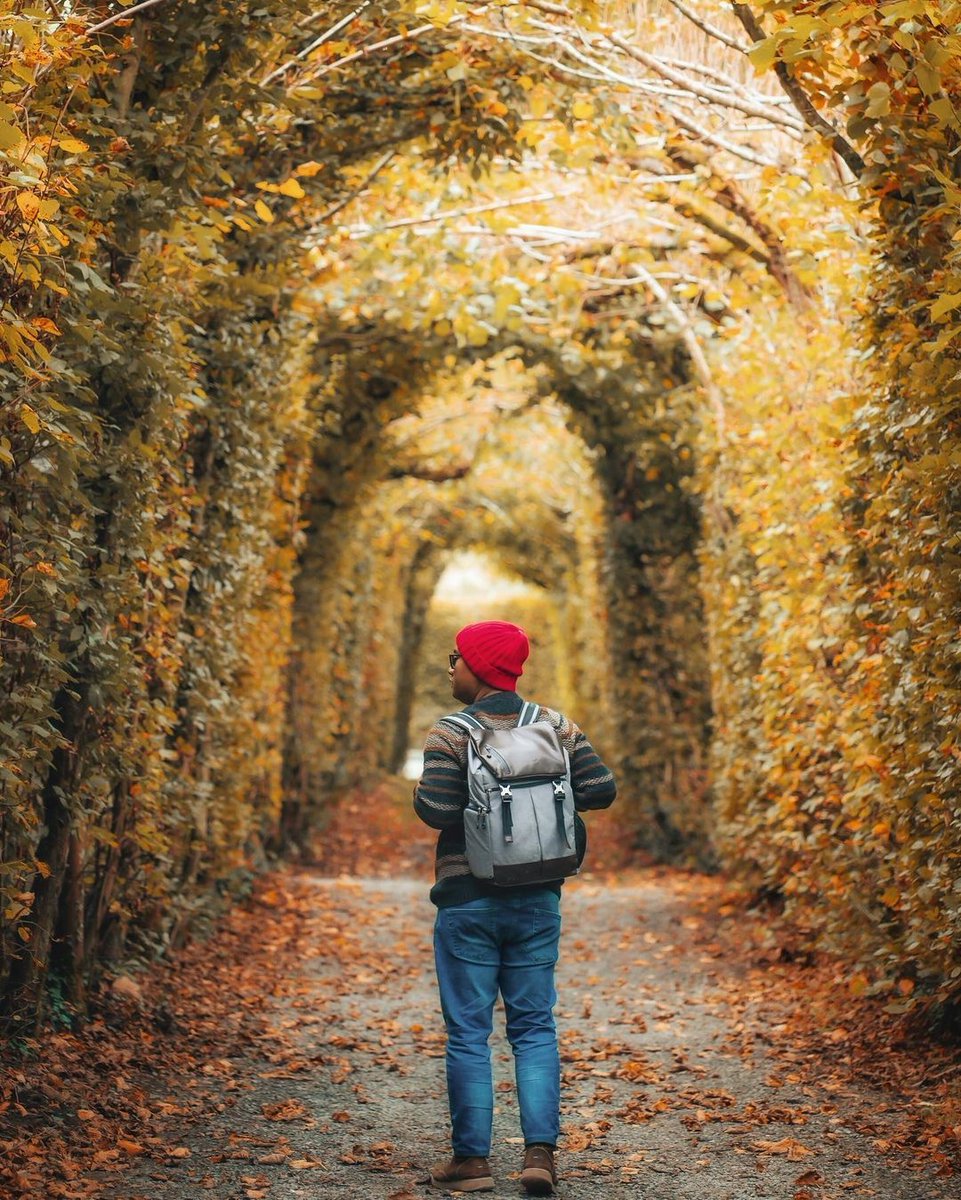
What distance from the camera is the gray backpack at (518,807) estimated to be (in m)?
3.88

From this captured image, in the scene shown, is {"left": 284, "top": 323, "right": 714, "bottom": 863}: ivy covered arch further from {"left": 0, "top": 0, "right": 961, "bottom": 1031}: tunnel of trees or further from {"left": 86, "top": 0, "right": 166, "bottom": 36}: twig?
{"left": 86, "top": 0, "right": 166, "bottom": 36}: twig

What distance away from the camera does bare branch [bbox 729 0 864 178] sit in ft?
16.9

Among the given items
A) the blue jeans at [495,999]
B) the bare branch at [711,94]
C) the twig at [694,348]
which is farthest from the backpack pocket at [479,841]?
the twig at [694,348]

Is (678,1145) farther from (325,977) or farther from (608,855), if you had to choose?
(608,855)

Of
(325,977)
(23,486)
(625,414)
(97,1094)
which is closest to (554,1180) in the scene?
(97,1094)

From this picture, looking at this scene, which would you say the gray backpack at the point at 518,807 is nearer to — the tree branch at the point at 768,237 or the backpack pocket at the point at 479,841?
the backpack pocket at the point at 479,841

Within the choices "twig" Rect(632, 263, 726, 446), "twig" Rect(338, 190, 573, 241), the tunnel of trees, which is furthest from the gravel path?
"twig" Rect(338, 190, 573, 241)

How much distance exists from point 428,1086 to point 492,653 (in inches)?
85.6

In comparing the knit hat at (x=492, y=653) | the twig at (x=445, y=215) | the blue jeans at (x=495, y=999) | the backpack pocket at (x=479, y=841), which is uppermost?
the twig at (x=445, y=215)

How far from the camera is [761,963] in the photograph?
754 centimetres

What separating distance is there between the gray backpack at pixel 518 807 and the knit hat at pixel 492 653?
0.19m

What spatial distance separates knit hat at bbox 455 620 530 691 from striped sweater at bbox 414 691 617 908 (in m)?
0.06

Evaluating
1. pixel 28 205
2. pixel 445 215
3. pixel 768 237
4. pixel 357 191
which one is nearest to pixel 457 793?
pixel 28 205

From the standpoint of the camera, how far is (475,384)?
12297mm
